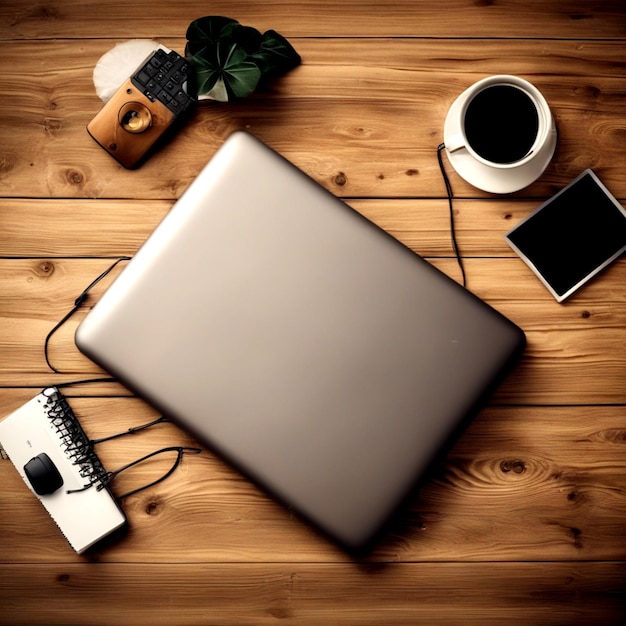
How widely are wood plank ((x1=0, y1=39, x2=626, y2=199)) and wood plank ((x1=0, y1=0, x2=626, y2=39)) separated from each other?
0.02 m

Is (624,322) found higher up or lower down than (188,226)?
lower down

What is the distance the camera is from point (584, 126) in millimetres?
821

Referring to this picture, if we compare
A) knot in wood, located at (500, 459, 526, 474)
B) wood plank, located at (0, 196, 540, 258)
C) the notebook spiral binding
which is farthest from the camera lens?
knot in wood, located at (500, 459, 526, 474)

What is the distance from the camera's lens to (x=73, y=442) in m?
0.78

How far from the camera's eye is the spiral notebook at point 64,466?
771mm

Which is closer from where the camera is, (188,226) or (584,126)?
(188,226)

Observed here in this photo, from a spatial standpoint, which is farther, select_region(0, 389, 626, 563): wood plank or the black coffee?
select_region(0, 389, 626, 563): wood plank

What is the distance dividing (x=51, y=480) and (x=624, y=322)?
0.87 meters

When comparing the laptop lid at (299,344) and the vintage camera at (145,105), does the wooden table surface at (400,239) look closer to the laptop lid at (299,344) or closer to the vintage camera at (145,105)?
the vintage camera at (145,105)

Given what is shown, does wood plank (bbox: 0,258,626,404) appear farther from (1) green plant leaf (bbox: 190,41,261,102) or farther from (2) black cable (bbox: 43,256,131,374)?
(1) green plant leaf (bbox: 190,41,261,102)

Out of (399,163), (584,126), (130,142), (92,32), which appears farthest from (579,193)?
(92,32)

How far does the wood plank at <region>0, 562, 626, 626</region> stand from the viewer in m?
0.81

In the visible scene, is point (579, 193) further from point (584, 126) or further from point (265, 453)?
point (265, 453)

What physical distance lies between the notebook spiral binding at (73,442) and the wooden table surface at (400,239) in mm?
27
